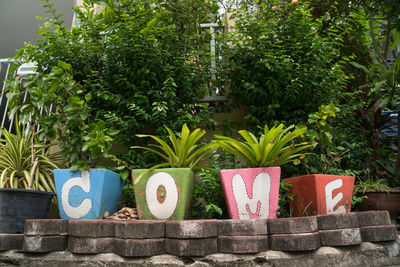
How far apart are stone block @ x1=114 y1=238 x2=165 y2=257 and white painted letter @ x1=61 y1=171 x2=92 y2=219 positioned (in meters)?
0.44

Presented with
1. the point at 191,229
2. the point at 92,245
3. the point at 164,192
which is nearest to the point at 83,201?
the point at 92,245

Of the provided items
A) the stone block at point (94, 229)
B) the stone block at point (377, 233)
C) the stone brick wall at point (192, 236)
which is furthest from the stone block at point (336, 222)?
the stone block at point (94, 229)

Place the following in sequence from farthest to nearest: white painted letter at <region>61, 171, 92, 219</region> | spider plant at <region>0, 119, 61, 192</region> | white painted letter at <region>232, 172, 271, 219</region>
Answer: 1. spider plant at <region>0, 119, 61, 192</region>
2. white painted letter at <region>61, 171, 92, 219</region>
3. white painted letter at <region>232, 172, 271, 219</region>

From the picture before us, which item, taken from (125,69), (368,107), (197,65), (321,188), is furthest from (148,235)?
(368,107)

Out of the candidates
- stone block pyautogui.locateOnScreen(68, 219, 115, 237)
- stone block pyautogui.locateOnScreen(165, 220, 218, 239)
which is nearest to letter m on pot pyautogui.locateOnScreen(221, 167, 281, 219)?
stone block pyautogui.locateOnScreen(165, 220, 218, 239)

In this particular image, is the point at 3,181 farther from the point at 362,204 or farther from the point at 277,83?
the point at 362,204

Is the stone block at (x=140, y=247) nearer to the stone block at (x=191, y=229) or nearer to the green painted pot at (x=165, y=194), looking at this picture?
the stone block at (x=191, y=229)

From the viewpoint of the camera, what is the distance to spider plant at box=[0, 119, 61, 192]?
2107 mm

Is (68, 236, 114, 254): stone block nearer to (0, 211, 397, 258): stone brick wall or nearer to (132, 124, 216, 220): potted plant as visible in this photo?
(0, 211, 397, 258): stone brick wall

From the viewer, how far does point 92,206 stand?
5.97ft

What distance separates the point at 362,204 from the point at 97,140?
81.9 inches

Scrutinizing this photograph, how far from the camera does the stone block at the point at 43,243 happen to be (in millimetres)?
1562

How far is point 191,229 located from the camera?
147cm

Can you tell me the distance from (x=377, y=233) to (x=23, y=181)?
2327 mm
